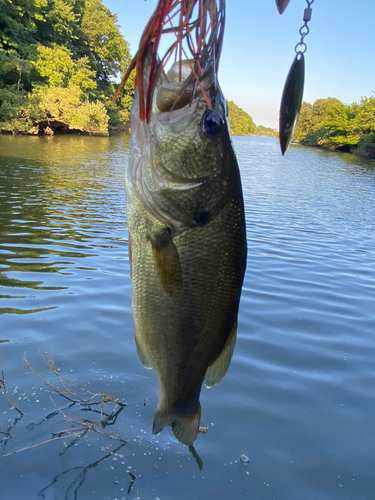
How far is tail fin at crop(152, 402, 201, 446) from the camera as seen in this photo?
6.81ft

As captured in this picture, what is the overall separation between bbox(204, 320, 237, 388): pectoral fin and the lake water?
56.0 inches

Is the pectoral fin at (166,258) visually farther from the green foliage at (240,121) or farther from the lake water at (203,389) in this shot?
the green foliage at (240,121)

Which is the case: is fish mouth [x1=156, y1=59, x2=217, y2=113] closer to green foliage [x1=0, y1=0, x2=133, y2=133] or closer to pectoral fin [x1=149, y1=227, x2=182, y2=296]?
pectoral fin [x1=149, y1=227, x2=182, y2=296]

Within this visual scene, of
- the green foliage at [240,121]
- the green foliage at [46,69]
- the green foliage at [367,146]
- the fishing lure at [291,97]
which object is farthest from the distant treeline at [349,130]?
the green foliage at [240,121]

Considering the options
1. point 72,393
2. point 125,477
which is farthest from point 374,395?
point 72,393

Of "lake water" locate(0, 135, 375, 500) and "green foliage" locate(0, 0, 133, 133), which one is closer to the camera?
"lake water" locate(0, 135, 375, 500)

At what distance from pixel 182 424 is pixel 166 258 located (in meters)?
0.93

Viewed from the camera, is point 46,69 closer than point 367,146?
Yes

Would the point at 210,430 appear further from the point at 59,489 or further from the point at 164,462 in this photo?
the point at 59,489

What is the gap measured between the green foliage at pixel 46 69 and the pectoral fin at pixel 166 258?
3652cm

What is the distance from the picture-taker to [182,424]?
2086mm

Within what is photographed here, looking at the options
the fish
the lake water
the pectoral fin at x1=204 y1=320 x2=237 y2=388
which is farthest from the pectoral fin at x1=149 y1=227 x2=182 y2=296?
the lake water

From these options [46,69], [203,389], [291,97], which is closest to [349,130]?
[46,69]

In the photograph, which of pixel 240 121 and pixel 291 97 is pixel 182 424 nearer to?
pixel 291 97
